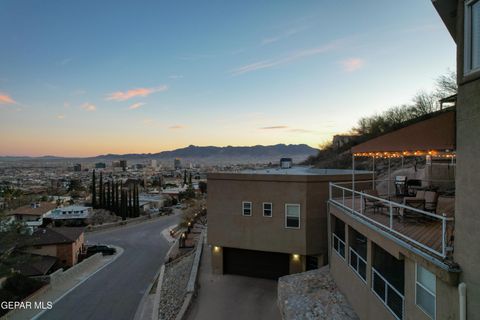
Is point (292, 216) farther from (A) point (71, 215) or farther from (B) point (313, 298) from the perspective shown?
(A) point (71, 215)

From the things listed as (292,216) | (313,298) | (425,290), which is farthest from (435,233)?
(292,216)

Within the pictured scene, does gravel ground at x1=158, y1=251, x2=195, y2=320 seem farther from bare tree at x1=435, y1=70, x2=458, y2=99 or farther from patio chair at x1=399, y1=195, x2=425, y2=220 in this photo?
bare tree at x1=435, y1=70, x2=458, y2=99

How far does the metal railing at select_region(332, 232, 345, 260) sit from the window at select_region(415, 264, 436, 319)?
574cm

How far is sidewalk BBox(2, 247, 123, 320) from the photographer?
843 inches

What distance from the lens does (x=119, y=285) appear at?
26.7m

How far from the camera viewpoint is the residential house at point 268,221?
15562 mm

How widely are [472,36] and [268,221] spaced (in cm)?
1244

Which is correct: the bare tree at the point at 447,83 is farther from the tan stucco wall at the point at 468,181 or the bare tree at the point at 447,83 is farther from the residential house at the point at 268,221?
the tan stucco wall at the point at 468,181

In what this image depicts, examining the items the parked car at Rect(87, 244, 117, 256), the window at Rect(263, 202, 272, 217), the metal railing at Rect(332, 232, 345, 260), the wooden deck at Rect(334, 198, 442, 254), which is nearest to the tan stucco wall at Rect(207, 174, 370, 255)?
the window at Rect(263, 202, 272, 217)

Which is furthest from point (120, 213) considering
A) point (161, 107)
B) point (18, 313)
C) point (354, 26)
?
point (354, 26)

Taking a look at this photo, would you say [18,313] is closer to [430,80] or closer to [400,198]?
[400,198]

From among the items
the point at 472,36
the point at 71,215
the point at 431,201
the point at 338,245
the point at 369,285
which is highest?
the point at 472,36

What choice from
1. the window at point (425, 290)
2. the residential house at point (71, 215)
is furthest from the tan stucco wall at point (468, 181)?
the residential house at point (71, 215)

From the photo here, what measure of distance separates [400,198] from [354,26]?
1412cm
